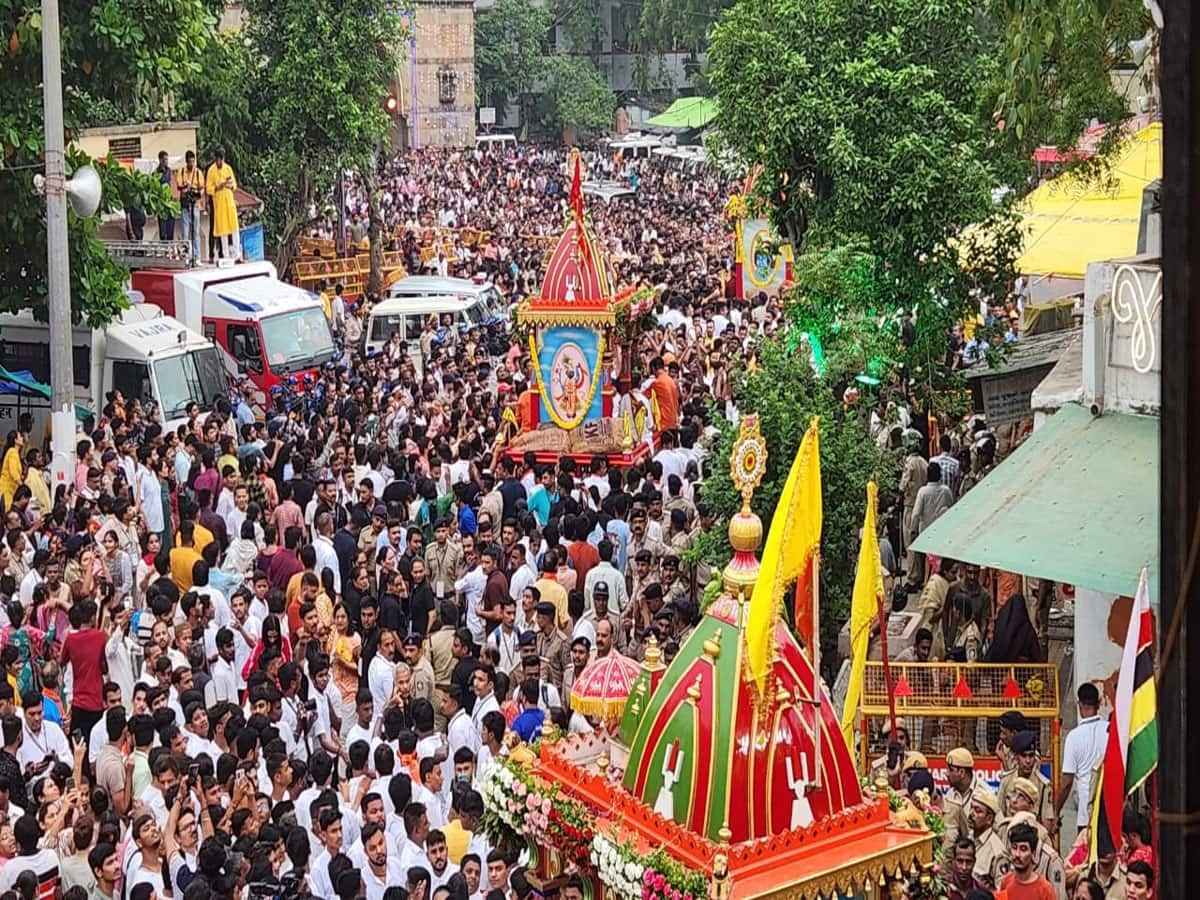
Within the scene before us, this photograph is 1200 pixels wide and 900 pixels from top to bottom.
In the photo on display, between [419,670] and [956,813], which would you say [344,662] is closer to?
[419,670]

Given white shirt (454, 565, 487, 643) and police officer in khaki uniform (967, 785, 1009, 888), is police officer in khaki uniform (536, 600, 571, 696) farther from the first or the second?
police officer in khaki uniform (967, 785, 1009, 888)

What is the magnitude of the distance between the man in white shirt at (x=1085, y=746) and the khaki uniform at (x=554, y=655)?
129 inches

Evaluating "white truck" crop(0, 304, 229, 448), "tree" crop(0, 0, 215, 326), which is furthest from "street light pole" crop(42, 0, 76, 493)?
"white truck" crop(0, 304, 229, 448)

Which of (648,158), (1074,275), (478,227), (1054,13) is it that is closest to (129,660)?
(1054,13)

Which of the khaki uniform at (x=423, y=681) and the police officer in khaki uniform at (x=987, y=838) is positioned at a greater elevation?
the khaki uniform at (x=423, y=681)

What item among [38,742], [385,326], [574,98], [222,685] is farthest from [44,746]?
[574,98]

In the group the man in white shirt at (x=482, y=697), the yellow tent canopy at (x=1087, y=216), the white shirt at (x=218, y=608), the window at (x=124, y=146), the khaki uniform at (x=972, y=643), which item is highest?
the window at (x=124, y=146)

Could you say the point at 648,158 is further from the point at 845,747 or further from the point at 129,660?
the point at 845,747

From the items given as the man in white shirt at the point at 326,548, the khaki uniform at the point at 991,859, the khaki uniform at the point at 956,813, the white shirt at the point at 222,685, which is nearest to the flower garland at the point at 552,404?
the man in white shirt at the point at 326,548

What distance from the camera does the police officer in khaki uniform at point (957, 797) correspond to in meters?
8.71

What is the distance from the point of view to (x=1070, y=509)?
10773 mm

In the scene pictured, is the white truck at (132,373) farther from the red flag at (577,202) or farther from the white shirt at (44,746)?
the white shirt at (44,746)

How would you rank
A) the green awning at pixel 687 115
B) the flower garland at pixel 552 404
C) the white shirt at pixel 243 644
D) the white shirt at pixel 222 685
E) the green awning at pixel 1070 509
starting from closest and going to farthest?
1. the green awning at pixel 1070 509
2. the white shirt at pixel 222 685
3. the white shirt at pixel 243 644
4. the flower garland at pixel 552 404
5. the green awning at pixel 687 115

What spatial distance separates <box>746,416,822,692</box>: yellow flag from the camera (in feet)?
22.0
